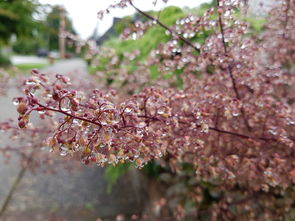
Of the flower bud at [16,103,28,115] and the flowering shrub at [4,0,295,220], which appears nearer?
the flower bud at [16,103,28,115]

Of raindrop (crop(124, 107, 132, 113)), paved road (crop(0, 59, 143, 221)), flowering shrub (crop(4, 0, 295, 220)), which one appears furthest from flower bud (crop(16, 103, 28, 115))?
paved road (crop(0, 59, 143, 221))

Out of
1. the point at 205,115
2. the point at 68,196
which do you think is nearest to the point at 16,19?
the point at 68,196

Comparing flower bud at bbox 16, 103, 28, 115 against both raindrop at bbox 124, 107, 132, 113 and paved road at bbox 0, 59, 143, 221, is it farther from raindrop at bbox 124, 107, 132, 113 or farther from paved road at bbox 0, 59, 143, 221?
paved road at bbox 0, 59, 143, 221

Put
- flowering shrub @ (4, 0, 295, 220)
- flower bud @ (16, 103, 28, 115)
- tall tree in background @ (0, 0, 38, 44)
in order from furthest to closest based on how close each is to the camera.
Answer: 1. tall tree in background @ (0, 0, 38, 44)
2. flowering shrub @ (4, 0, 295, 220)
3. flower bud @ (16, 103, 28, 115)

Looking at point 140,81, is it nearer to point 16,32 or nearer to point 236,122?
point 236,122

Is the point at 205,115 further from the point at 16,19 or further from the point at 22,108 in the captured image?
the point at 16,19

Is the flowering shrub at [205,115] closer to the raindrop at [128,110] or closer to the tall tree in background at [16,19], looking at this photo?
the raindrop at [128,110]

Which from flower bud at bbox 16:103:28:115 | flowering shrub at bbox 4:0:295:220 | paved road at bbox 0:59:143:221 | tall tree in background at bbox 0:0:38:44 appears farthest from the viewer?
tall tree in background at bbox 0:0:38:44

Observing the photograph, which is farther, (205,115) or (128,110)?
(205,115)
